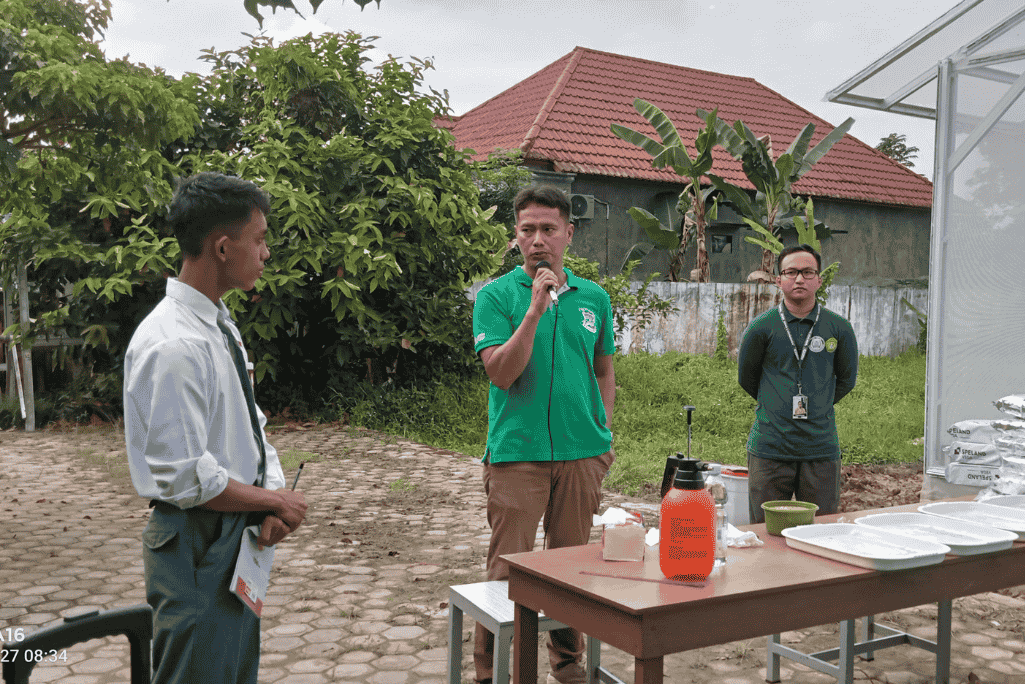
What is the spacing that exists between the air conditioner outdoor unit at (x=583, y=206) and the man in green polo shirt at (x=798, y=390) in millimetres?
12113

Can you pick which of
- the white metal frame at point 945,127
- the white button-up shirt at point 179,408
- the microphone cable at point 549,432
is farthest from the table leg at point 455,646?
the white metal frame at point 945,127

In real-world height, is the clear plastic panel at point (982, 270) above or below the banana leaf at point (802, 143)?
below

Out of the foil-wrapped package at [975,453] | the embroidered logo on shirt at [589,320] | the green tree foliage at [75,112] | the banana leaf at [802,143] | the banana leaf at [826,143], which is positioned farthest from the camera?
the banana leaf at [802,143]

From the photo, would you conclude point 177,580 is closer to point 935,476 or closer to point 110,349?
point 935,476

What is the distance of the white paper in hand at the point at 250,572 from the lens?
7.33 feet

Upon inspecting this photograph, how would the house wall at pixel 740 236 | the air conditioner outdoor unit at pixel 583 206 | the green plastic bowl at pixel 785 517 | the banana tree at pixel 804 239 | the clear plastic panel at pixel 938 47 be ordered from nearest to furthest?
the green plastic bowl at pixel 785 517 < the clear plastic panel at pixel 938 47 < the banana tree at pixel 804 239 < the air conditioner outdoor unit at pixel 583 206 < the house wall at pixel 740 236

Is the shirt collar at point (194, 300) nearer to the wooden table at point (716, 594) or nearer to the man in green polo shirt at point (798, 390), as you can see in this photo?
the wooden table at point (716, 594)

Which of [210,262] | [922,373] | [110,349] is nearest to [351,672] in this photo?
[210,262]

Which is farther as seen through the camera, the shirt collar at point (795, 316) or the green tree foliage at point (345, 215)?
the green tree foliage at point (345, 215)

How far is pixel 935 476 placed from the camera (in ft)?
23.4

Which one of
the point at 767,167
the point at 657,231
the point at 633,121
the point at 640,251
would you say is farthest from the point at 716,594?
the point at 633,121

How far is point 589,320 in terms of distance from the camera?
3770mm

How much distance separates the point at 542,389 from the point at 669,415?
28.4ft

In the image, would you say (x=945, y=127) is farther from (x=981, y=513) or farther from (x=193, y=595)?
(x=193, y=595)
